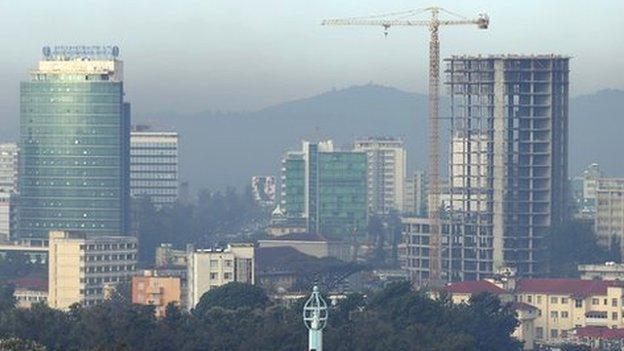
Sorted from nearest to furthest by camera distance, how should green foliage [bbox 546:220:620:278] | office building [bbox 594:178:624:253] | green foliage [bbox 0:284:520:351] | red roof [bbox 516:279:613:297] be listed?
A: green foliage [bbox 0:284:520:351], red roof [bbox 516:279:613:297], green foliage [bbox 546:220:620:278], office building [bbox 594:178:624:253]

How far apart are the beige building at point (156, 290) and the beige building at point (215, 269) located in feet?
2.41

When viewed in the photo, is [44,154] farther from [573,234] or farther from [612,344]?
[612,344]

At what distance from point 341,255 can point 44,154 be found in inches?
635

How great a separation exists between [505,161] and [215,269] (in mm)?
30864

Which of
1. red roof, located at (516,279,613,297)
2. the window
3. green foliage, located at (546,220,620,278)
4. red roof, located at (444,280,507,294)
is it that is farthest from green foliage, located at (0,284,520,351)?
green foliage, located at (546,220,620,278)

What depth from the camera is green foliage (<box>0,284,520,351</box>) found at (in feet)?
268

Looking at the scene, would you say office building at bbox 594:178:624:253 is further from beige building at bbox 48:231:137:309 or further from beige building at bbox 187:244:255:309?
beige building at bbox 187:244:255:309

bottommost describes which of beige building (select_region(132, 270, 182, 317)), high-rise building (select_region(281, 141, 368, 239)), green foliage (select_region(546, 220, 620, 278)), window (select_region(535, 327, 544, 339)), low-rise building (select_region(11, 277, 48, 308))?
window (select_region(535, 327, 544, 339))

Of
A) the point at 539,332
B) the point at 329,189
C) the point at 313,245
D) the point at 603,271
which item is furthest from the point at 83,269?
the point at 329,189

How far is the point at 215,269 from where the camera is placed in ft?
365

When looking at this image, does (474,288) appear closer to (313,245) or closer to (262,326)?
(262,326)

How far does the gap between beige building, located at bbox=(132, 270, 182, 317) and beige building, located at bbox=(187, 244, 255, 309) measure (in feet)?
2.41

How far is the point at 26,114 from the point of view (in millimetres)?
160000

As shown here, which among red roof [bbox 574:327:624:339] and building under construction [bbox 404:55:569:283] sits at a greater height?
building under construction [bbox 404:55:569:283]
